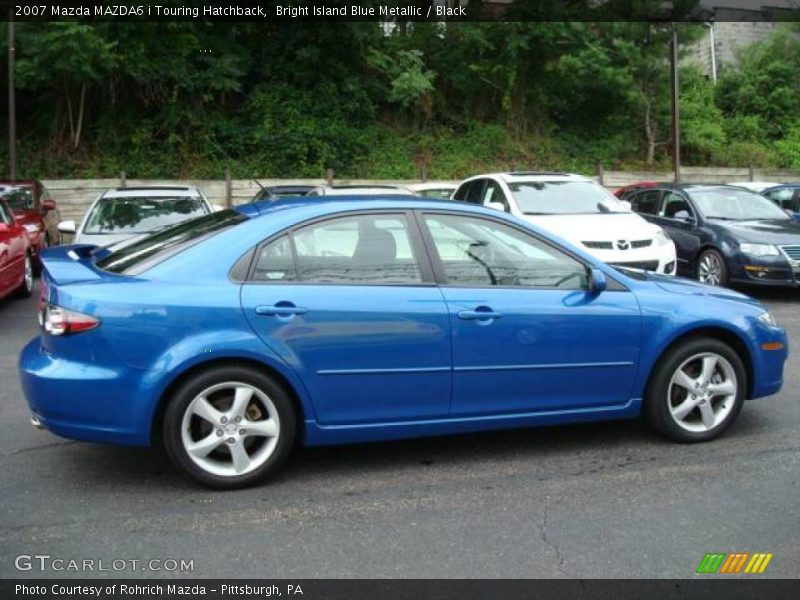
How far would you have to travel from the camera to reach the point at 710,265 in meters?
11.1

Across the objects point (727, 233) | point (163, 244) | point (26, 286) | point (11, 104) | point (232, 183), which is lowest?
point (26, 286)

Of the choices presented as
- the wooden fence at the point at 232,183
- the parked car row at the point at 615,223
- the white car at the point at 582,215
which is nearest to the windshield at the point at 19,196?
the parked car row at the point at 615,223

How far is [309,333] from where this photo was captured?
428cm

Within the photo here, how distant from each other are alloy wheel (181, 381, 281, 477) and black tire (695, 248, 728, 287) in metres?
8.00

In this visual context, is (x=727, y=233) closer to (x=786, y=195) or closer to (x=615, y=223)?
(x=615, y=223)

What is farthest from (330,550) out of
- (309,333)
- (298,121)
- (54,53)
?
(298,121)

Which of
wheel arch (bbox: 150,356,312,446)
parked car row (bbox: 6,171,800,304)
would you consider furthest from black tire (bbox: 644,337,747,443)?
parked car row (bbox: 6,171,800,304)

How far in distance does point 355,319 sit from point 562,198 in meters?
7.10

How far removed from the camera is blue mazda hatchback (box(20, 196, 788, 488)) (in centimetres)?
415

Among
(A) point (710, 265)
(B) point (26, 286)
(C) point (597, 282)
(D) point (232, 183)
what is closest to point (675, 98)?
(D) point (232, 183)

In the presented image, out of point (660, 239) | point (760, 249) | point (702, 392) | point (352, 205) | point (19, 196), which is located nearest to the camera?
point (352, 205)

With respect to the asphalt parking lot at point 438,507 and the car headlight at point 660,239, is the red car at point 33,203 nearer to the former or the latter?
the car headlight at point 660,239

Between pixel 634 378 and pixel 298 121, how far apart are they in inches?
814
